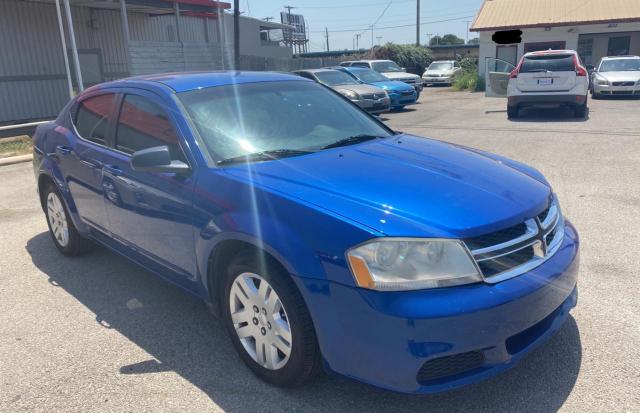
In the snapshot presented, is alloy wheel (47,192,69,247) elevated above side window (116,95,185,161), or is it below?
below

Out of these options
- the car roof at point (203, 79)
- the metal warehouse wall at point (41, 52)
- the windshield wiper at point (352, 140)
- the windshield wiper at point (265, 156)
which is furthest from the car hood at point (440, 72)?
the windshield wiper at point (265, 156)

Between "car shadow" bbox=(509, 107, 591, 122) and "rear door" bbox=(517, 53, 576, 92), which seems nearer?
"rear door" bbox=(517, 53, 576, 92)

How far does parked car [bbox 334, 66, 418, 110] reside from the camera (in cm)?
1652

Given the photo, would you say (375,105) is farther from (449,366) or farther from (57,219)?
(449,366)

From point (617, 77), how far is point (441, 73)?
13.5 metres

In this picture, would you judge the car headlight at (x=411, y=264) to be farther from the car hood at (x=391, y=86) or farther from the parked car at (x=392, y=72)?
the parked car at (x=392, y=72)

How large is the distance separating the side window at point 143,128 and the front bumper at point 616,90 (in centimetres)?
1768

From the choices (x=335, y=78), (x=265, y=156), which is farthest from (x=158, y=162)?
(x=335, y=78)

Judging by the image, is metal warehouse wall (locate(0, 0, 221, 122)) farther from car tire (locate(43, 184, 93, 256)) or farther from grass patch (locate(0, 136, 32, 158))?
car tire (locate(43, 184, 93, 256))

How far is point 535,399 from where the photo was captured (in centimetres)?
261

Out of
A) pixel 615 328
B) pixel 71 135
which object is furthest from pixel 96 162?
pixel 615 328

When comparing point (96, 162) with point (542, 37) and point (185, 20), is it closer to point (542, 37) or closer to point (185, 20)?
point (185, 20)

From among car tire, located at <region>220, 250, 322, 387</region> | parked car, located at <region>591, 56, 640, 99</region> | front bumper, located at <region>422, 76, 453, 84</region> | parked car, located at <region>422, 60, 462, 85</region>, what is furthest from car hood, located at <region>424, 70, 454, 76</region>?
car tire, located at <region>220, 250, 322, 387</region>

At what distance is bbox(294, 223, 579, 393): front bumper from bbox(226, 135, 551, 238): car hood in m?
0.29
